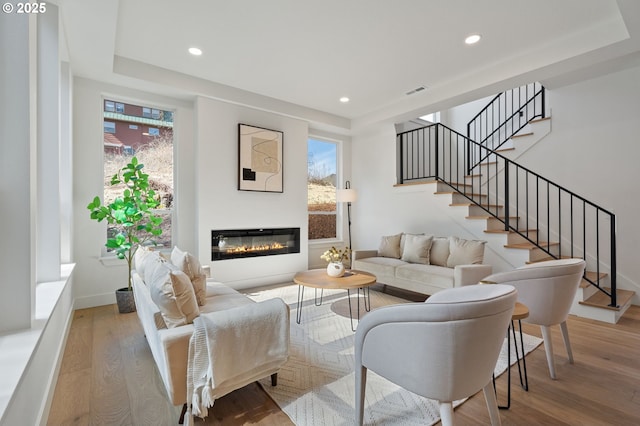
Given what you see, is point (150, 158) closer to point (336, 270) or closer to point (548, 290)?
point (336, 270)

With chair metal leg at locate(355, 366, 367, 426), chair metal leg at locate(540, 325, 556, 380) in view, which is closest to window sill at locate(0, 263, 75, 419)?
chair metal leg at locate(355, 366, 367, 426)

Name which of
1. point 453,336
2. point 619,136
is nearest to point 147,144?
point 453,336

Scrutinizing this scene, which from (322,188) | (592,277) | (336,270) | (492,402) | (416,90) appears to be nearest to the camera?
(492,402)

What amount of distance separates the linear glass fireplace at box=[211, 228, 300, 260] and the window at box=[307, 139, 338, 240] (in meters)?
0.85

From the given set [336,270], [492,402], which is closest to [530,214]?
[336,270]

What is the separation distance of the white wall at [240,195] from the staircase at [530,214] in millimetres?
2170

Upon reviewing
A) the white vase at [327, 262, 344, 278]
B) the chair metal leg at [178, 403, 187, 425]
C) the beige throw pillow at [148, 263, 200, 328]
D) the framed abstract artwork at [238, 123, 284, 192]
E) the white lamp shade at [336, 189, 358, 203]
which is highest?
the framed abstract artwork at [238, 123, 284, 192]

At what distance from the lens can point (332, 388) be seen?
2016 millimetres

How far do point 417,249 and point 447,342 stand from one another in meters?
3.20

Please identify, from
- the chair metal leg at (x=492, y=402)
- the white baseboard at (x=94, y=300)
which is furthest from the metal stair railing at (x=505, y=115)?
the white baseboard at (x=94, y=300)

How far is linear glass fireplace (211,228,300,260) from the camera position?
176 inches

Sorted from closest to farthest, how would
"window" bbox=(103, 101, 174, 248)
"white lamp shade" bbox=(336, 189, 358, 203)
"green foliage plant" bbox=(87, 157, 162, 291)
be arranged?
"green foliage plant" bbox=(87, 157, 162, 291), "window" bbox=(103, 101, 174, 248), "white lamp shade" bbox=(336, 189, 358, 203)

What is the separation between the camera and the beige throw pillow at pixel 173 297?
1.73 metres

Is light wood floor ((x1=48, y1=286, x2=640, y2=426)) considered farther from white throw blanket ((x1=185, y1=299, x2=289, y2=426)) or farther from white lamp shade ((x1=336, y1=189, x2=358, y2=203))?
white lamp shade ((x1=336, y1=189, x2=358, y2=203))
